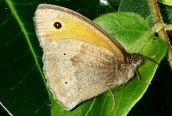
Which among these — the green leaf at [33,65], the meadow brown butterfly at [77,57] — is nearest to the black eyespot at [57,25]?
the meadow brown butterfly at [77,57]

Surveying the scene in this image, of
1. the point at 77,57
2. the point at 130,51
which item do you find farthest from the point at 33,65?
the point at 130,51

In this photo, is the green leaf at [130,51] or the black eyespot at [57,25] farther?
the black eyespot at [57,25]

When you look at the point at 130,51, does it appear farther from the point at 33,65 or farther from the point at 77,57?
the point at 33,65

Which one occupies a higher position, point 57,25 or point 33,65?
point 57,25

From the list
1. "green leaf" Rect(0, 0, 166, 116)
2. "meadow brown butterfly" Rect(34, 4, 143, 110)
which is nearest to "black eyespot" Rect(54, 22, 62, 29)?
"meadow brown butterfly" Rect(34, 4, 143, 110)

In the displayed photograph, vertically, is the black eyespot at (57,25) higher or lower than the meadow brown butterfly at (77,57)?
higher

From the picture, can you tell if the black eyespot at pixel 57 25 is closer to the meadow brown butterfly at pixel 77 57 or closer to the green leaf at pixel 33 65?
the meadow brown butterfly at pixel 77 57

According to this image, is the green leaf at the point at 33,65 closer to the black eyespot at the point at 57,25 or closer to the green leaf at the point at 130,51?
the green leaf at the point at 130,51

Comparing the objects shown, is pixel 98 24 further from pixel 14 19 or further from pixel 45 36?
pixel 14 19
